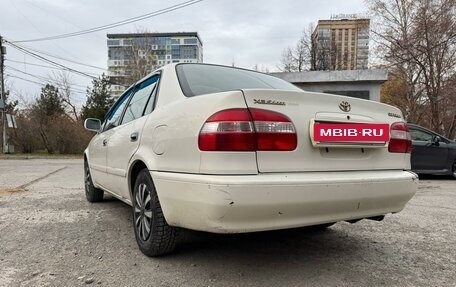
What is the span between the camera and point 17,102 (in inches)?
1129

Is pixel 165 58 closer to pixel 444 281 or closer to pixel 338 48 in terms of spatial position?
pixel 338 48

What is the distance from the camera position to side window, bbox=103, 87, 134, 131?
443 centimetres

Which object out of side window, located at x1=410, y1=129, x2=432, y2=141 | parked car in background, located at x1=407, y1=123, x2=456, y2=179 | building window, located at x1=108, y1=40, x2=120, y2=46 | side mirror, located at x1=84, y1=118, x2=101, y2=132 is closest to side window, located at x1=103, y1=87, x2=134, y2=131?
side mirror, located at x1=84, y1=118, x2=101, y2=132

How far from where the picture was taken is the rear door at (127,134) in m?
3.40

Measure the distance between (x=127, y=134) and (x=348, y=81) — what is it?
14.5m

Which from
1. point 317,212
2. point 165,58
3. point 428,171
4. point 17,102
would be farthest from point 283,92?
point 165,58

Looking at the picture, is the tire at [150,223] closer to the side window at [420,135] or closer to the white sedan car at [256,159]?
the white sedan car at [256,159]

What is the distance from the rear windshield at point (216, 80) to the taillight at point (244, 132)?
1.78 feet

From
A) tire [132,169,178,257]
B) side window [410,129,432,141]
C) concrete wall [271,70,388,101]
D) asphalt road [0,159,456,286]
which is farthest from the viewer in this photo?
concrete wall [271,70,388,101]

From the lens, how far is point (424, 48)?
23469mm

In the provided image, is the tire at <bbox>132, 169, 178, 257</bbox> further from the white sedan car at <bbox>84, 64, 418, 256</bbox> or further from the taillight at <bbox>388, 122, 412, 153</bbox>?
the taillight at <bbox>388, 122, 412, 153</bbox>

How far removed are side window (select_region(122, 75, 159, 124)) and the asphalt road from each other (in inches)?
45.4

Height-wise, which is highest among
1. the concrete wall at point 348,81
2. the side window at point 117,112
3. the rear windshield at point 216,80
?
the concrete wall at point 348,81

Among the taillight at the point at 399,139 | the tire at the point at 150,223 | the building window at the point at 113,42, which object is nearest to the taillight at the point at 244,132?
the tire at the point at 150,223
